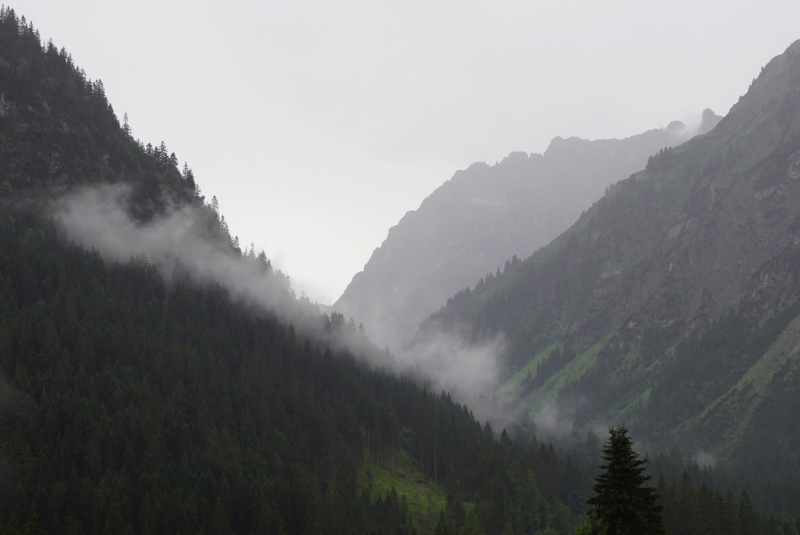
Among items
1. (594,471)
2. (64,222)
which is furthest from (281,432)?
(594,471)

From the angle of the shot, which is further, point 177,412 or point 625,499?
point 177,412

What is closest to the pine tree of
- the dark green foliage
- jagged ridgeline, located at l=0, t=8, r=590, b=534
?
jagged ridgeline, located at l=0, t=8, r=590, b=534

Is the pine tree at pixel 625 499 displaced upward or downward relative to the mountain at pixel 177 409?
downward

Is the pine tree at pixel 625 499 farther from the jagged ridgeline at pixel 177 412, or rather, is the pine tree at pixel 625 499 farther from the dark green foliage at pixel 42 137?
the dark green foliage at pixel 42 137

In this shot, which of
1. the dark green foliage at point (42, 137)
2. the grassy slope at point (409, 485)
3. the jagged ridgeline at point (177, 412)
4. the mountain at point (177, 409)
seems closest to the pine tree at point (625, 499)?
the mountain at point (177, 409)

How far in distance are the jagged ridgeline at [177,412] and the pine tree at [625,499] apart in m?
66.2

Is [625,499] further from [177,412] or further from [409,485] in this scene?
[409,485]

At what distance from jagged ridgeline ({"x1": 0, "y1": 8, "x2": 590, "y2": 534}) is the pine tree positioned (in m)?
66.2

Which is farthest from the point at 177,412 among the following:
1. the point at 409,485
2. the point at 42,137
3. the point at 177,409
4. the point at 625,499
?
the point at 42,137

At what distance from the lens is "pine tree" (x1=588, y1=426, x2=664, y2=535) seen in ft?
163

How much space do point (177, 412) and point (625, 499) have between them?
89740 millimetres

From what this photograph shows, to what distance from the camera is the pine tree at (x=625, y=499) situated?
4983 centimetres

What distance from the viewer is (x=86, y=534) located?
93625 millimetres

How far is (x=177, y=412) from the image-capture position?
12219 cm
